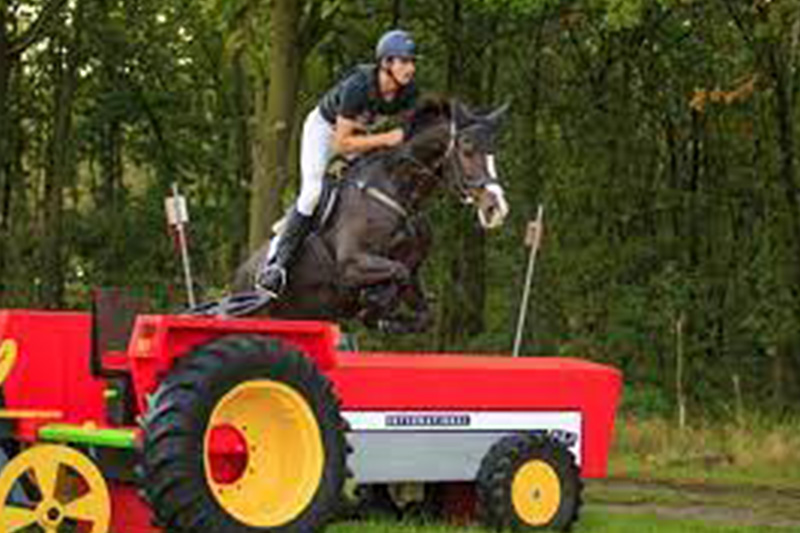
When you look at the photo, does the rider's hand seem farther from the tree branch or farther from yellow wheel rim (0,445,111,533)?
the tree branch

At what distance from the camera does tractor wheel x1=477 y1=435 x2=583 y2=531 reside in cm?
1024

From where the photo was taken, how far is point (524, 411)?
35.1ft

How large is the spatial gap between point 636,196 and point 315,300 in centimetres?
2242

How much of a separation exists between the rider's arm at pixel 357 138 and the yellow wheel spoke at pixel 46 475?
2.95m

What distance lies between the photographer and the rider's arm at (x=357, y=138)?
994 cm

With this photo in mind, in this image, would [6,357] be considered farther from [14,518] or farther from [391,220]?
[391,220]

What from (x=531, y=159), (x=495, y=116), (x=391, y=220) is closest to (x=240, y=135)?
(x=531, y=159)

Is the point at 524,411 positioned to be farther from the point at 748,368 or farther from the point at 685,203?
the point at 685,203

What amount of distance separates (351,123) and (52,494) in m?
3.15

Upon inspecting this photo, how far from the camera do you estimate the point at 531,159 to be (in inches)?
1211

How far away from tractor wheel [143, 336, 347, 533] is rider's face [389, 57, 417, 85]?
2.75m

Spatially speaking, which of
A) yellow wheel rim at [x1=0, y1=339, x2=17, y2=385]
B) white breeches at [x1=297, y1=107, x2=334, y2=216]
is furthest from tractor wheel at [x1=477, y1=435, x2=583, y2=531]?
yellow wheel rim at [x1=0, y1=339, x2=17, y2=385]

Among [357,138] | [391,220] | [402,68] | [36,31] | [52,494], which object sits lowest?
[52,494]

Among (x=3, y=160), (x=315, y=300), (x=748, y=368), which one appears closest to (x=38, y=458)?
(x=315, y=300)
